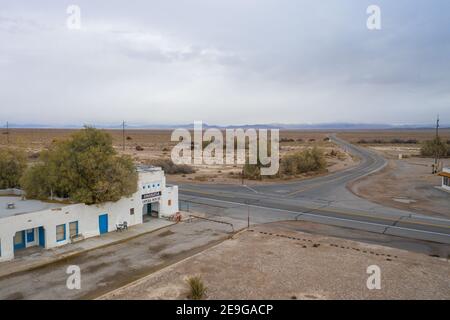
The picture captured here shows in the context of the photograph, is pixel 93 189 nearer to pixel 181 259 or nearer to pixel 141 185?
pixel 141 185

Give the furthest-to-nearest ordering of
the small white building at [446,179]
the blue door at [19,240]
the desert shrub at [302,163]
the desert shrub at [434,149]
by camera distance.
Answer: the desert shrub at [434,149] < the desert shrub at [302,163] < the small white building at [446,179] < the blue door at [19,240]

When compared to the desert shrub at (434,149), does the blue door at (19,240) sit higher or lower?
lower

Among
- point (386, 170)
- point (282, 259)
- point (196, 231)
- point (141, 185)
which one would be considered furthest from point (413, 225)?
point (386, 170)

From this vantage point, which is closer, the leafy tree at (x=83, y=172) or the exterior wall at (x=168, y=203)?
the leafy tree at (x=83, y=172)

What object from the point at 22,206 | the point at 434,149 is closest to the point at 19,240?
the point at 22,206

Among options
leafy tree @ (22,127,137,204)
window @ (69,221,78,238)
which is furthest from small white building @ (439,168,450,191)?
window @ (69,221,78,238)

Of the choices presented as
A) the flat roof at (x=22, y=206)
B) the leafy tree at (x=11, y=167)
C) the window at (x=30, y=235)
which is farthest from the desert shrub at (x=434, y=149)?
the window at (x=30, y=235)

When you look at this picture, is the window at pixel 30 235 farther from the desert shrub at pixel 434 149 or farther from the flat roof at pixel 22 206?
the desert shrub at pixel 434 149
